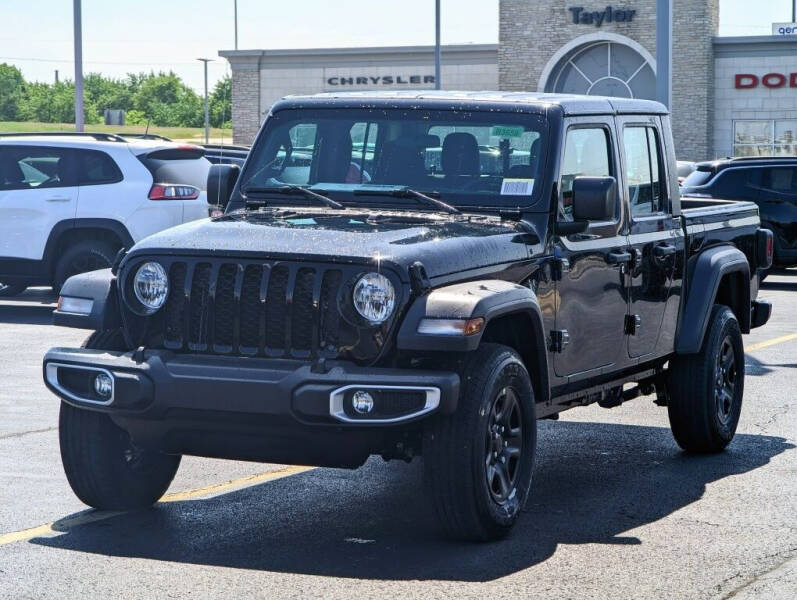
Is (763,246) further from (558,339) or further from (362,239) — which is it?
(362,239)

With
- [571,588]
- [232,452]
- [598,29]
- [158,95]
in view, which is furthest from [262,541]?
[158,95]

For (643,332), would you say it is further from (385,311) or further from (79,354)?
(79,354)

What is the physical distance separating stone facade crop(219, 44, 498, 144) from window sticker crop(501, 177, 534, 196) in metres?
49.6

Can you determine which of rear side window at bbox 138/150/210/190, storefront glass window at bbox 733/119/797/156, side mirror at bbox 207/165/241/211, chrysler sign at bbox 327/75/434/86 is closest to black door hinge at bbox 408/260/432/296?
side mirror at bbox 207/165/241/211

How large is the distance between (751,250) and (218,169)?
358 centimetres

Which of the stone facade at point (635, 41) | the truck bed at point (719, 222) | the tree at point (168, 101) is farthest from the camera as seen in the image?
the tree at point (168, 101)

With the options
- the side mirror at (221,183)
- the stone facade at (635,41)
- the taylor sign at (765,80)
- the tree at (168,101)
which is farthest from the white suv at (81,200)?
the tree at (168,101)

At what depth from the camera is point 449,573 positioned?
19.2 feet

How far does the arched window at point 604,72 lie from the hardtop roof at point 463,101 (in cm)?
4492

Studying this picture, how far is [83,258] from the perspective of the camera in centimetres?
1634

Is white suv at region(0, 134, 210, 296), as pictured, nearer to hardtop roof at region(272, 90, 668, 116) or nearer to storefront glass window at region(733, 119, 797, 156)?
hardtop roof at region(272, 90, 668, 116)

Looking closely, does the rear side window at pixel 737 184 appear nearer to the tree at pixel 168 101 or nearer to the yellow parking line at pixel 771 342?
the yellow parking line at pixel 771 342

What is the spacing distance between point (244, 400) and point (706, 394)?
344 cm

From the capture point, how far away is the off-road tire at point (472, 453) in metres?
6.01
